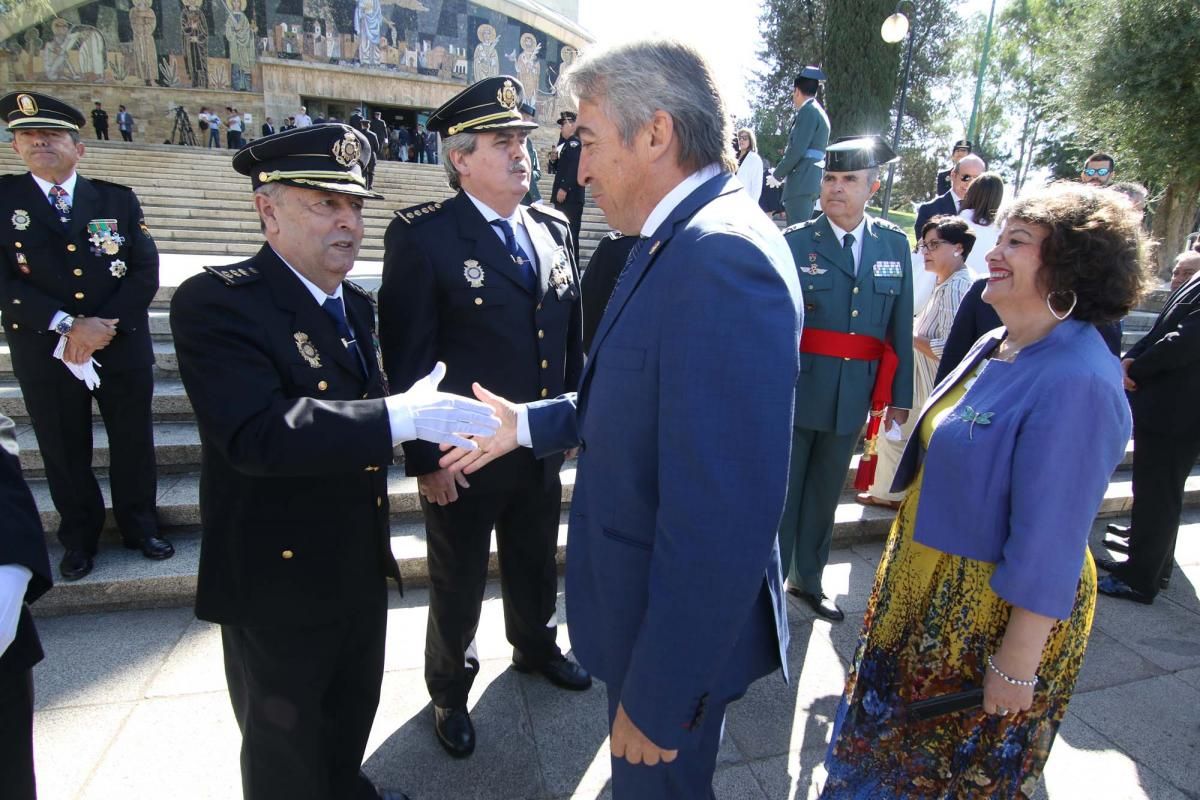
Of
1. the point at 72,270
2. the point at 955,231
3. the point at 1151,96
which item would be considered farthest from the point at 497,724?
the point at 1151,96

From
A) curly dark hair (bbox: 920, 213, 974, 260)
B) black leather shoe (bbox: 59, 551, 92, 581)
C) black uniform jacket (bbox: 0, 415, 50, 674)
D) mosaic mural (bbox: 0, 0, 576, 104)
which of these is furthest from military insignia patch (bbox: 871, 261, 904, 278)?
mosaic mural (bbox: 0, 0, 576, 104)

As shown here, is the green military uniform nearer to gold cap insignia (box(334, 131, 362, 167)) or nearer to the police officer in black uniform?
→ the police officer in black uniform

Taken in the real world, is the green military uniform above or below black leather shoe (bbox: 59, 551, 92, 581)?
above

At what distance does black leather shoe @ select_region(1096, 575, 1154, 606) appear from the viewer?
4000 millimetres

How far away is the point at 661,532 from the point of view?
1268mm

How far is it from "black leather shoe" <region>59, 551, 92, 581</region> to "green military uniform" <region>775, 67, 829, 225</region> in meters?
7.02

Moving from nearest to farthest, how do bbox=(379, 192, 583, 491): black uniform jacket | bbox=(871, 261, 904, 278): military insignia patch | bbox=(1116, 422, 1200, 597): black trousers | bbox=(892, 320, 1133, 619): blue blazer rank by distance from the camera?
bbox=(892, 320, 1133, 619): blue blazer, bbox=(379, 192, 583, 491): black uniform jacket, bbox=(871, 261, 904, 278): military insignia patch, bbox=(1116, 422, 1200, 597): black trousers

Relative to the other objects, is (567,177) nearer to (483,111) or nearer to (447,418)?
(483,111)

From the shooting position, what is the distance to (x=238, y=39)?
31188 millimetres

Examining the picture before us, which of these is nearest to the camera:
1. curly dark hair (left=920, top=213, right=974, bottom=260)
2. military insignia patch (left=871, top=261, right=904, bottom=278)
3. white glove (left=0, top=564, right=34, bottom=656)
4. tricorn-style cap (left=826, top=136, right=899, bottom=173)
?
white glove (left=0, top=564, right=34, bottom=656)

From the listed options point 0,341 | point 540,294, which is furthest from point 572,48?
point 540,294

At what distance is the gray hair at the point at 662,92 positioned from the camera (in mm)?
1383

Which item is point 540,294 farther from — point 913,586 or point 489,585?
point 489,585

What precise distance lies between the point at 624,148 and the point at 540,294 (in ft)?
3.92
